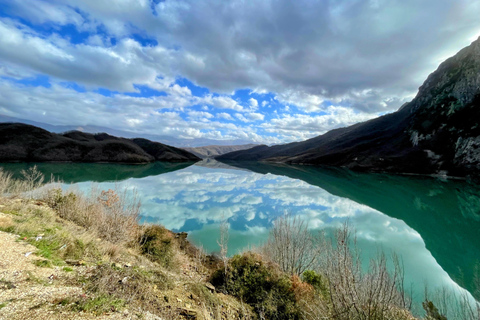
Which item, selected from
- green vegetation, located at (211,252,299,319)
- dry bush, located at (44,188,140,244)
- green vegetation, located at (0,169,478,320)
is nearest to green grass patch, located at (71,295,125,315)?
green vegetation, located at (0,169,478,320)

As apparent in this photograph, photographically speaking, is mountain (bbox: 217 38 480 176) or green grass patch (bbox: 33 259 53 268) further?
mountain (bbox: 217 38 480 176)

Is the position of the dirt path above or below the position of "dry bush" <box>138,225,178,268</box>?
above

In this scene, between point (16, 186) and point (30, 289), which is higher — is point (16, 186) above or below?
below

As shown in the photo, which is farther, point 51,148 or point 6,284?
point 51,148

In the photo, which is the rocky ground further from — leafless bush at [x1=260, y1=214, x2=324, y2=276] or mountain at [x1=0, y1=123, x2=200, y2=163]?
mountain at [x1=0, y1=123, x2=200, y2=163]

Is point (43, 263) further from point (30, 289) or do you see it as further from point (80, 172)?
point (80, 172)

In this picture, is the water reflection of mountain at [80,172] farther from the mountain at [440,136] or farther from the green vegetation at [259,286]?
the mountain at [440,136]

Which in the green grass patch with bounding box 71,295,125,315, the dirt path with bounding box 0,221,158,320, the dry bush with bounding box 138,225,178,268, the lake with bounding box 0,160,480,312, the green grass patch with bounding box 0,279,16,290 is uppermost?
the green grass patch with bounding box 0,279,16,290

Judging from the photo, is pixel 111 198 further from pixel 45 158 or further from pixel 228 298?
pixel 45 158

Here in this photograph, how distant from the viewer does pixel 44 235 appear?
834cm

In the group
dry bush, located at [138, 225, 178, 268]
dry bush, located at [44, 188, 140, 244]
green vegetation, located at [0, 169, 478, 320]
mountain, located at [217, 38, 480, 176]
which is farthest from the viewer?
mountain, located at [217, 38, 480, 176]

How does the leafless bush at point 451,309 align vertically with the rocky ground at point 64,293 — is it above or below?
below

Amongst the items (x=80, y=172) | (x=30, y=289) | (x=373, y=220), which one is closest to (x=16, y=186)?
(x=30, y=289)

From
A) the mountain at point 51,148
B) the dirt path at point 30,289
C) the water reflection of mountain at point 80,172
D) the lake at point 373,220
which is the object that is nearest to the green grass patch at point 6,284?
the dirt path at point 30,289
